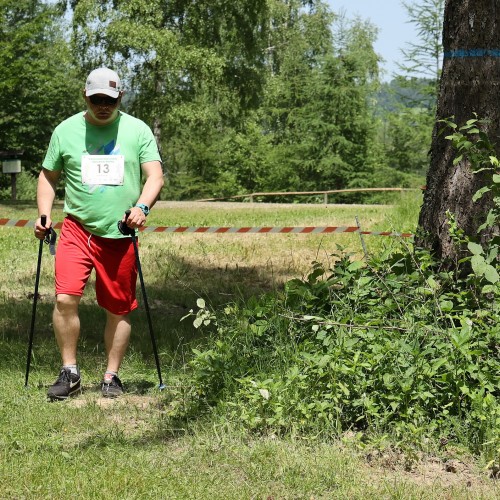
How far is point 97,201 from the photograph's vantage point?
6234 mm

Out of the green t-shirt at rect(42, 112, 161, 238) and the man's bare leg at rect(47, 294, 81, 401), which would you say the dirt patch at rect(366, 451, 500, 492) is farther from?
the green t-shirt at rect(42, 112, 161, 238)

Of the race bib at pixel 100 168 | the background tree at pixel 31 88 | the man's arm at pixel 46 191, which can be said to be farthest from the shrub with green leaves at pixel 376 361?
the background tree at pixel 31 88

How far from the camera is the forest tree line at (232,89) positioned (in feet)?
122

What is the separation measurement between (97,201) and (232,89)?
1412 inches

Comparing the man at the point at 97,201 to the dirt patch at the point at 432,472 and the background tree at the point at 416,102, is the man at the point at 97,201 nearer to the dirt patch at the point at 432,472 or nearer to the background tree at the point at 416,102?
the dirt patch at the point at 432,472

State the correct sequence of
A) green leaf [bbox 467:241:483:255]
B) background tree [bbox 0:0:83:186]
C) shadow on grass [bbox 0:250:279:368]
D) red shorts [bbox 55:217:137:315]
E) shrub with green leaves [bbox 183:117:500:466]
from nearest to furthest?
shrub with green leaves [bbox 183:117:500:466]
green leaf [bbox 467:241:483:255]
red shorts [bbox 55:217:137:315]
shadow on grass [bbox 0:250:279:368]
background tree [bbox 0:0:83:186]

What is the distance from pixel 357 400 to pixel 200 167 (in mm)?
48212

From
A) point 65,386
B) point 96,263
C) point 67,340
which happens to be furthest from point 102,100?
point 65,386

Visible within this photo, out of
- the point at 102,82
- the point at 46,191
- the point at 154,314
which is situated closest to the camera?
the point at 102,82

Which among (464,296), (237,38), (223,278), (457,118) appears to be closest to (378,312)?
(464,296)

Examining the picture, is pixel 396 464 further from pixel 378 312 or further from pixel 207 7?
pixel 207 7

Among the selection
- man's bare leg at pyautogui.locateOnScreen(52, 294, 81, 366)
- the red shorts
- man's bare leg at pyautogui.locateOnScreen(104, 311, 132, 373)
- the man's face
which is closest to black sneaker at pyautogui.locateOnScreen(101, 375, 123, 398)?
man's bare leg at pyautogui.locateOnScreen(104, 311, 132, 373)

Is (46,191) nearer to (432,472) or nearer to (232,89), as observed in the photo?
(432,472)

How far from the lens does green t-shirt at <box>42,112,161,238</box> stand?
623cm
